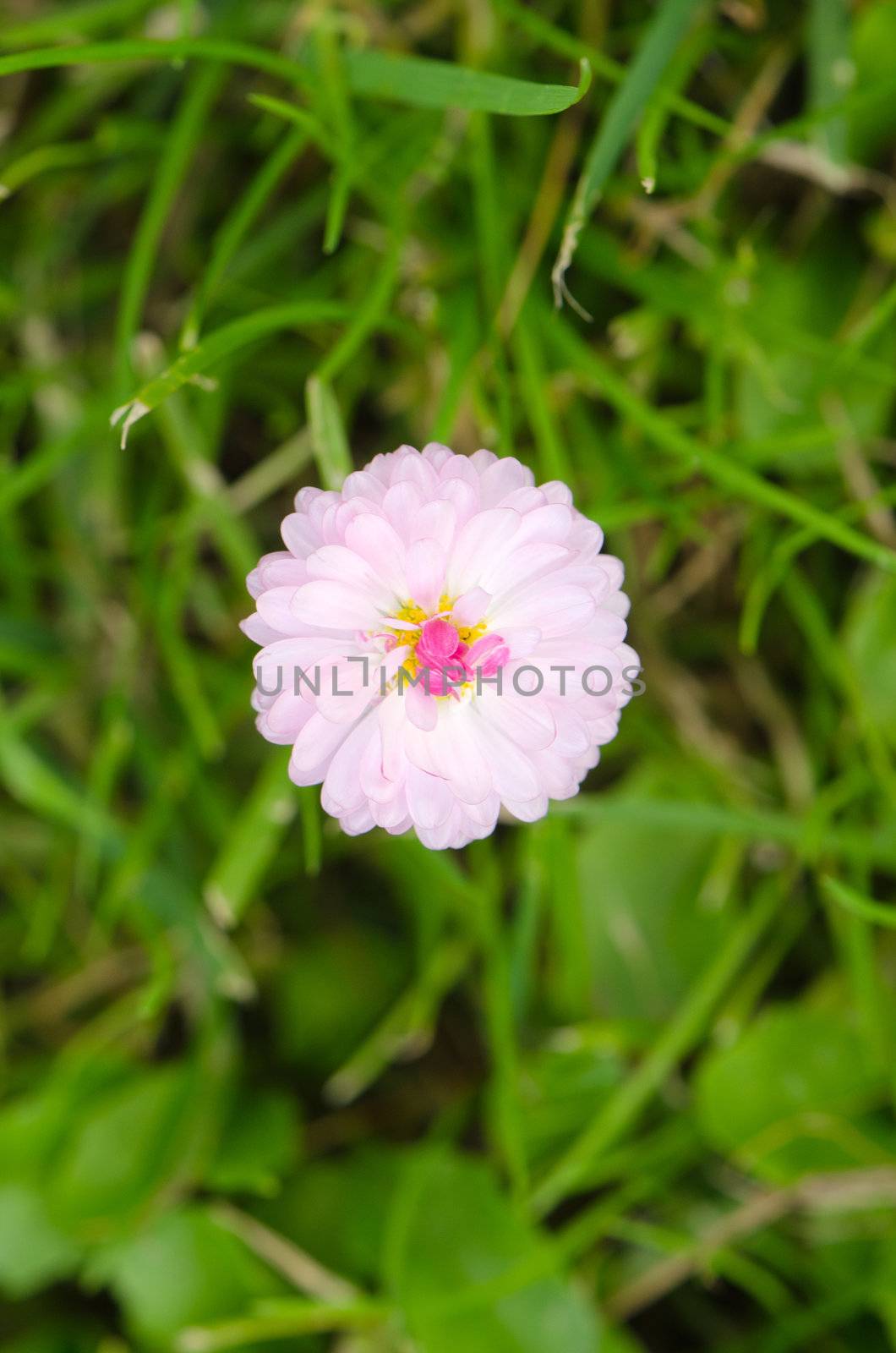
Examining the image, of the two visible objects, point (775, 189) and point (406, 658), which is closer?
point (406, 658)

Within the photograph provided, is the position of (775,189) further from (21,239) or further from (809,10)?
(21,239)

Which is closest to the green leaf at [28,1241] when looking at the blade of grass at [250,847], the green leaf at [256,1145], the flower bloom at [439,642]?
the green leaf at [256,1145]

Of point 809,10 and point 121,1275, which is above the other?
point 809,10

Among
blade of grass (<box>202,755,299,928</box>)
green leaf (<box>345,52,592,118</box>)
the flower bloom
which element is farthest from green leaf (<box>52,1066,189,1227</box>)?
green leaf (<box>345,52,592,118</box>)

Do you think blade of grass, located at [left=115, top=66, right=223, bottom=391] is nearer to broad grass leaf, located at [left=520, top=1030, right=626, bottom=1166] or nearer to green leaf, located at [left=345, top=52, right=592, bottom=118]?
green leaf, located at [left=345, top=52, right=592, bottom=118]

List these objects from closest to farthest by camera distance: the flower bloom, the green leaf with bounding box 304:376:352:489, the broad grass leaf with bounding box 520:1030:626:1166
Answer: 1. the flower bloom
2. the green leaf with bounding box 304:376:352:489
3. the broad grass leaf with bounding box 520:1030:626:1166

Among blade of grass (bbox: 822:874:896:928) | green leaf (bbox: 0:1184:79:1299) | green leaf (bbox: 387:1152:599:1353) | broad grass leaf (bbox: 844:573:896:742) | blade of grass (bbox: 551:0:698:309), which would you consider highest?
A: blade of grass (bbox: 551:0:698:309)

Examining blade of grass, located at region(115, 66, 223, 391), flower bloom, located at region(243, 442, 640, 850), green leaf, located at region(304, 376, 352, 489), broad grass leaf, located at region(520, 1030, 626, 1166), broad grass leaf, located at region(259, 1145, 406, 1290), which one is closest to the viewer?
flower bloom, located at region(243, 442, 640, 850)

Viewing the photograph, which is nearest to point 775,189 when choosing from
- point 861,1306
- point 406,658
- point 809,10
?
point 809,10
